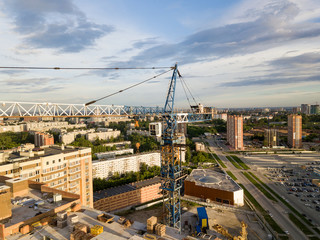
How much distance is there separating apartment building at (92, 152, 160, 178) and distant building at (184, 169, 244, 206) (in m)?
9.48

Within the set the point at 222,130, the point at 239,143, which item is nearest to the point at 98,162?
the point at 239,143

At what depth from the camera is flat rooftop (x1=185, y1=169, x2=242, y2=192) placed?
2281 centimetres

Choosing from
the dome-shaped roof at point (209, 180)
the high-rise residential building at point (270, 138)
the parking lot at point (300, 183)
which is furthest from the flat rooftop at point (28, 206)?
the high-rise residential building at point (270, 138)

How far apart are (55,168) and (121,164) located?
→ 57.6ft

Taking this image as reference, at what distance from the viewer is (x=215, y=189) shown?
22.6m

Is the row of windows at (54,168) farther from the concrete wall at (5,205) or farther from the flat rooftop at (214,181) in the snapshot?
the flat rooftop at (214,181)

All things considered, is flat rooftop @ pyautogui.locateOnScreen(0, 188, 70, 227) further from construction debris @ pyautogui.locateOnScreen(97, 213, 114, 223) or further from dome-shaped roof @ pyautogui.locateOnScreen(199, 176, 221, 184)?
dome-shaped roof @ pyautogui.locateOnScreen(199, 176, 221, 184)

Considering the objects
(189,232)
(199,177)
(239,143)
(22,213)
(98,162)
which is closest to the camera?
(22,213)

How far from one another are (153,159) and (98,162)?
8.70 metres

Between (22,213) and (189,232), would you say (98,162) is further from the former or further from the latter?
(22,213)

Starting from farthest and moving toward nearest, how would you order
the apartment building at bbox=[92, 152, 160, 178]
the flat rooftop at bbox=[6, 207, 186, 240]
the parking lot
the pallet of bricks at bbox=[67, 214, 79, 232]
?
the apartment building at bbox=[92, 152, 160, 178] < the parking lot < the pallet of bricks at bbox=[67, 214, 79, 232] < the flat rooftop at bbox=[6, 207, 186, 240]

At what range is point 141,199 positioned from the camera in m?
23.3

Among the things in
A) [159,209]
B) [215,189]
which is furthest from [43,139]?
[215,189]

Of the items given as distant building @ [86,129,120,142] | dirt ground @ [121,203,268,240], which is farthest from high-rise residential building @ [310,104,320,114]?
dirt ground @ [121,203,268,240]
